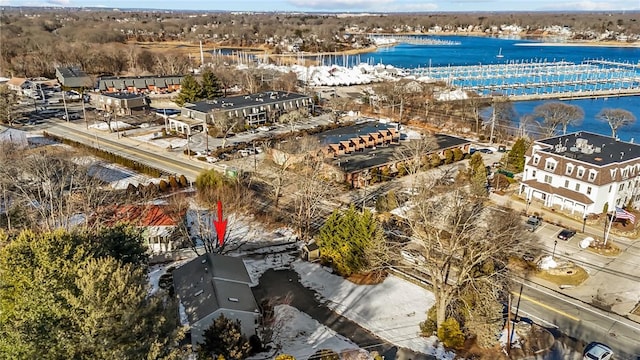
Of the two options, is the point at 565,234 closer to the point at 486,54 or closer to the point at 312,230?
the point at 312,230

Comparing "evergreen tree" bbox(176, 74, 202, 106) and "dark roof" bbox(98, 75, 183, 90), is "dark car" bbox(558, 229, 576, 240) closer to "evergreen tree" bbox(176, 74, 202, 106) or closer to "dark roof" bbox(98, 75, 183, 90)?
"evergreen tree" bbox(176, 74, 202, 106)

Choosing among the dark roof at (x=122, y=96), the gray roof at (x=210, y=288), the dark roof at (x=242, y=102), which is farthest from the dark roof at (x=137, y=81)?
the gray roof at (x=210, y=288)

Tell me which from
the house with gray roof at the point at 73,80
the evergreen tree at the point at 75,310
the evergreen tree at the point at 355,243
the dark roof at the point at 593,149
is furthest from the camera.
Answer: the house with gray roof at the point at 73,80

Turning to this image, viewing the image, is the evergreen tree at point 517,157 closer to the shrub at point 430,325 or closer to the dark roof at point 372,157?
the dark roof at point 372,157

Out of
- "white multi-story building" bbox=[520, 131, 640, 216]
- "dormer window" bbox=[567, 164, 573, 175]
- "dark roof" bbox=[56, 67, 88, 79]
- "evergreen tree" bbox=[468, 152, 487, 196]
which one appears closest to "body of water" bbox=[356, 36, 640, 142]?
"white multi-story building" bbox=[520, 131, 640, 216]

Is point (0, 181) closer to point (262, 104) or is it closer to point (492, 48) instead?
point (262, 104)

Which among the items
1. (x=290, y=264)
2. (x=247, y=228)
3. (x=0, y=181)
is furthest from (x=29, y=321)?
(x=0, y=181)
